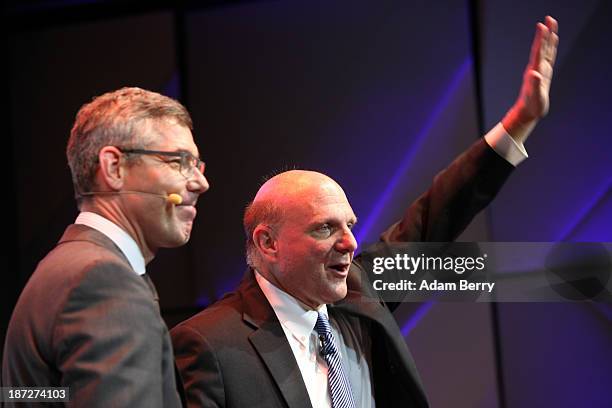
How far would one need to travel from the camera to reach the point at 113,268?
1.40 meters

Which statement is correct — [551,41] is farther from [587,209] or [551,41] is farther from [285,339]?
[285,339]

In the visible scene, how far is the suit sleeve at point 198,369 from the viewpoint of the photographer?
194cm

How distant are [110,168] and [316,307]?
0.83 meters

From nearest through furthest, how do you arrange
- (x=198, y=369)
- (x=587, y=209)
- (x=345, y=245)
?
(x=198, y=369) < (x=345, y=245) < (x=587, y=209)

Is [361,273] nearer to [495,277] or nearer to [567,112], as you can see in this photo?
[495,277]

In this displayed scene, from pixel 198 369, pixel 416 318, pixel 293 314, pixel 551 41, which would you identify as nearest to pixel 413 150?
pixel 416 318

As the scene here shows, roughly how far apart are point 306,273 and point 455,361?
1167 mm

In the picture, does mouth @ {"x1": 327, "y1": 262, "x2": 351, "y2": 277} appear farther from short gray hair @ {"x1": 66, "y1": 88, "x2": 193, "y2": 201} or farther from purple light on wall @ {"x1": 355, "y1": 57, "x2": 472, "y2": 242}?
purple light on wall @ {"x1": 355, "y1": 57, "x2": 472, "y2": 242}

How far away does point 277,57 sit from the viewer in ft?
11.5

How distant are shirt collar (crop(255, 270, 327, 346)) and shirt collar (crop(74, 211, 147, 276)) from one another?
0.65 metres

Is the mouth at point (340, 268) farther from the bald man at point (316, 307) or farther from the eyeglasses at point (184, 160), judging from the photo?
the eyeglasses at point (184, 160)

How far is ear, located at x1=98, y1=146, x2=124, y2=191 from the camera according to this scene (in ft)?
5.07

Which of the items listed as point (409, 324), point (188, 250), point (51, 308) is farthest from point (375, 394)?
point (188, 250)

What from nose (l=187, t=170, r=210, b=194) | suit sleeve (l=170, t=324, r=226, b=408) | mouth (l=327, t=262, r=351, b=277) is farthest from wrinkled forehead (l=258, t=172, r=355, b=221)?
nose (l=187, t=170, r=210, b=194)
